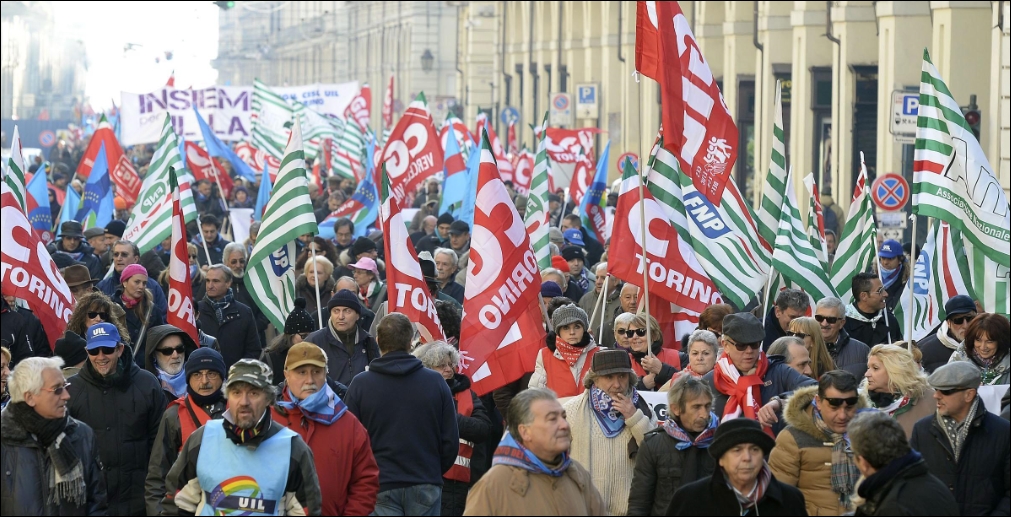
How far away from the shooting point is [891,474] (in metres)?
5.77

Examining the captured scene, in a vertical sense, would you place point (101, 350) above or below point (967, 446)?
above


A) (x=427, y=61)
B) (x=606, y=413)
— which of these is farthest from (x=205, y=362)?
(x=427, y=61)

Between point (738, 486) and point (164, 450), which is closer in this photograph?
point (738, 486)

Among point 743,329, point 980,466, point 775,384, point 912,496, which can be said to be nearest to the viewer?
point 912,496

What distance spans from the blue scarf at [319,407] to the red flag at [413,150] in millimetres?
12511

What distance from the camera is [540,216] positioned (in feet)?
46.3

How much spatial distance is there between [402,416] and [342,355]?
1.95m

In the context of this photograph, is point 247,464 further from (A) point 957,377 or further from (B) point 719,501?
(A) point 957,377

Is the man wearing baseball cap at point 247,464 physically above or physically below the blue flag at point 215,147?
below

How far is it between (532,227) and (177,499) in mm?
7941

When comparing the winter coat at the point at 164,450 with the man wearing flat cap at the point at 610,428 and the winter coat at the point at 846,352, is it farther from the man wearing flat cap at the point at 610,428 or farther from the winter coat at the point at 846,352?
the winter coat at the point at 846,352

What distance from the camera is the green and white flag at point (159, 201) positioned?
48.1 ft

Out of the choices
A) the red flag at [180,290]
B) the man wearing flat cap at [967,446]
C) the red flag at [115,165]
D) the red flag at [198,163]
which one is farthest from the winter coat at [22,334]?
the red flag at [198,163]

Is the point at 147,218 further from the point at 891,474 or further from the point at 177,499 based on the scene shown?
the point at 891,474
